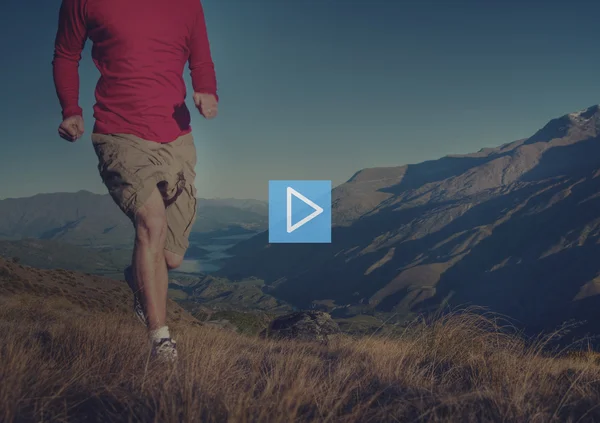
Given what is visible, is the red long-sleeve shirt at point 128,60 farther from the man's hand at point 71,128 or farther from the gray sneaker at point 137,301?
the gray sneaker at point 137,301

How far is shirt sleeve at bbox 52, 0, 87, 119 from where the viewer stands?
3502mm

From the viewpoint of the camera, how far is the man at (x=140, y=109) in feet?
11.1

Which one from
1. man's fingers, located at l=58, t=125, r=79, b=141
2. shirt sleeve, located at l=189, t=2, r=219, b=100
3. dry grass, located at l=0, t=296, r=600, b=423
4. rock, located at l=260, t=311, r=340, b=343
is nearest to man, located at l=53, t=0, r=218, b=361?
man's fingers, located at l=58, t=125, r=79, b=141

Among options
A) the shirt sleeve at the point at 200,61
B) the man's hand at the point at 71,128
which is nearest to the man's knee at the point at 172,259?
the man's hand at the point at 71,128

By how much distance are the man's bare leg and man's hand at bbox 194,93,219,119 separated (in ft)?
2.85

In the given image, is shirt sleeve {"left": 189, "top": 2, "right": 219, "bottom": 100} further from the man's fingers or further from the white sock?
the white sock

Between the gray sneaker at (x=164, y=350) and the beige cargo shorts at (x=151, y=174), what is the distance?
1.02 metres

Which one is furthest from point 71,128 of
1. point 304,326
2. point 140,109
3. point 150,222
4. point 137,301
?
point 304,326

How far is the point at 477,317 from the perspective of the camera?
15.1 ft

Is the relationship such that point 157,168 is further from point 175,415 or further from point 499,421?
point 499,421

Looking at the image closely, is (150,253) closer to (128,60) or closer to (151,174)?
(151,174)

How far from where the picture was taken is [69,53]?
12.1 feet

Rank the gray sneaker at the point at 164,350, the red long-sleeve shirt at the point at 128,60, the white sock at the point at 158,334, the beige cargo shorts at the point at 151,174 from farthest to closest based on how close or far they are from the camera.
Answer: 1. the red long-sleeve shirt at the point at 128,60
2. the beige cargo shorts at the point at 151,174
3. the white sock at the point at 158,334
4. the gray sneaker at the point at 164,350

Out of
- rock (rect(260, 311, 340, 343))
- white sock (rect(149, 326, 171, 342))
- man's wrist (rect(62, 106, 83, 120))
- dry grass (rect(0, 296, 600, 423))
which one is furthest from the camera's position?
rock (rect(260, 311, 340, 343))
